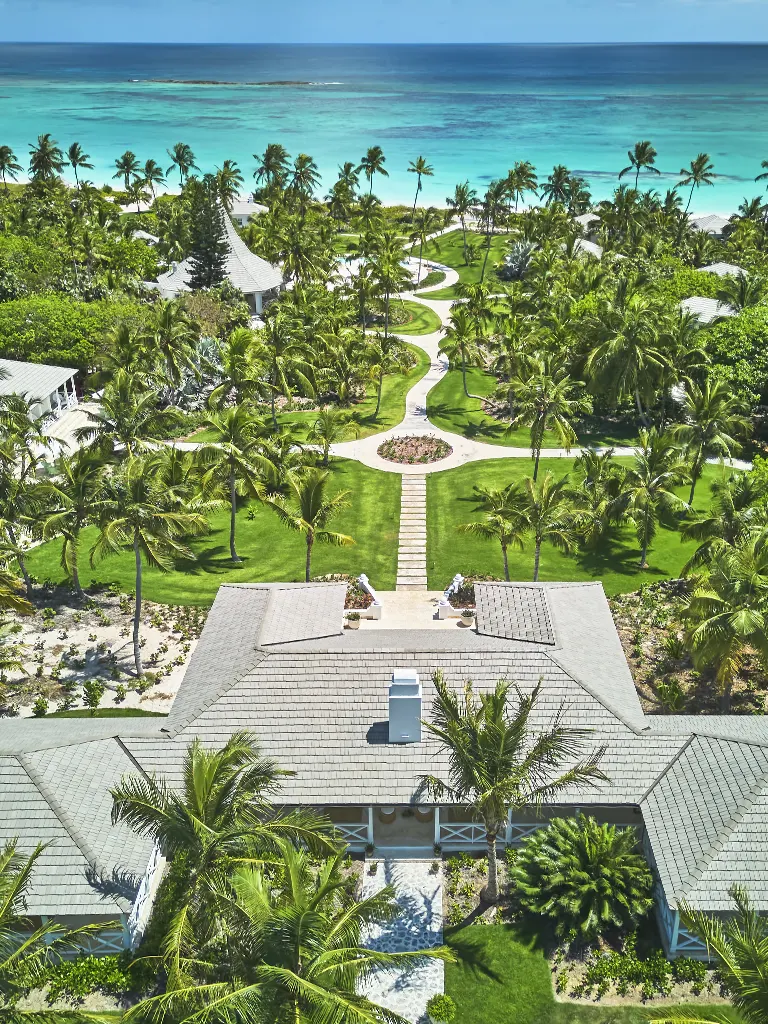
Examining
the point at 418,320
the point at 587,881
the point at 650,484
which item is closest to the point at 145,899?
the point at 587,881

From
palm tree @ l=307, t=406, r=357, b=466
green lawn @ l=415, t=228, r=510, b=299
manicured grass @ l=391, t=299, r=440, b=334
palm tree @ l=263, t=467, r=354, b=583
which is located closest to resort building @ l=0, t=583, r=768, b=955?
palm tree @ l=263, t=467, r=354, b=583

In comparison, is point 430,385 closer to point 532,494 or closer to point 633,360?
point 633,360

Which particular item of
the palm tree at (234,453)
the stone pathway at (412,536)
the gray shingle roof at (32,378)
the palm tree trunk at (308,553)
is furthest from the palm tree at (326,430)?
the gray shingle roof at (32,378)

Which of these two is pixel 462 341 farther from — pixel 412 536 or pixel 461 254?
pixel 461 254

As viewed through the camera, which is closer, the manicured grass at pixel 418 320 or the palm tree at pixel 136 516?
the palm tree at pixel 136 516

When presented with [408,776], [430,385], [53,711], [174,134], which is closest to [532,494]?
[408,776]

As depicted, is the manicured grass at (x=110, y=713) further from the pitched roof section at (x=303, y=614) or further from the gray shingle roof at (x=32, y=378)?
the gray shingle roof at (x=32, y=378)
